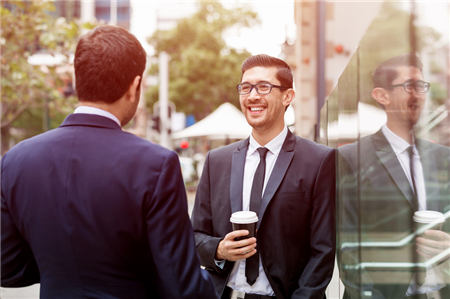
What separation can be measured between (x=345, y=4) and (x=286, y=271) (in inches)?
402

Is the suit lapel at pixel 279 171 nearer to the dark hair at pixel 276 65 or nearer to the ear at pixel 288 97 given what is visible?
the ear at pixel 288 97

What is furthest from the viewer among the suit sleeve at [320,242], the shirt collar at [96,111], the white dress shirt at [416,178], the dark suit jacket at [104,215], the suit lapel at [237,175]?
the suit lapel at [237,175]

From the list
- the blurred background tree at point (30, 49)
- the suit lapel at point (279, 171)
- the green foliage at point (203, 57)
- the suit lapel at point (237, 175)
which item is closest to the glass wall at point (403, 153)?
the suit lapel at point (279, 171)

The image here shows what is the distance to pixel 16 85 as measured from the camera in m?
9.57

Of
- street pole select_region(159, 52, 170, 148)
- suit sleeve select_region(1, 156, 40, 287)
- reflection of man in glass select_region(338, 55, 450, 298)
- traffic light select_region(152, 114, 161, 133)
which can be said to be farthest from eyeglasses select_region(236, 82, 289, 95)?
traffic light select_region(152, 114, 161, 133)

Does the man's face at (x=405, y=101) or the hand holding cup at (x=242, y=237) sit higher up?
the man's face at (x=405, y=101)

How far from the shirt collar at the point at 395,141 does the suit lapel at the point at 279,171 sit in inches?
20.1

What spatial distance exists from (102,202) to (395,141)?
1.10 m

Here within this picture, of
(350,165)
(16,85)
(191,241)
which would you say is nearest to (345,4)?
(16,85)

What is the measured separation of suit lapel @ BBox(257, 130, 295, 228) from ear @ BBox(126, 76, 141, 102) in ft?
2.78

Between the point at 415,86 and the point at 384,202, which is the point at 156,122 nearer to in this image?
the point at 384,202

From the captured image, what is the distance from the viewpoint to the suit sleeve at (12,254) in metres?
1.63

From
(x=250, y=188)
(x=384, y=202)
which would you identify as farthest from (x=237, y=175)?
(x=384, y=202)

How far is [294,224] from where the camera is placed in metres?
2.23
